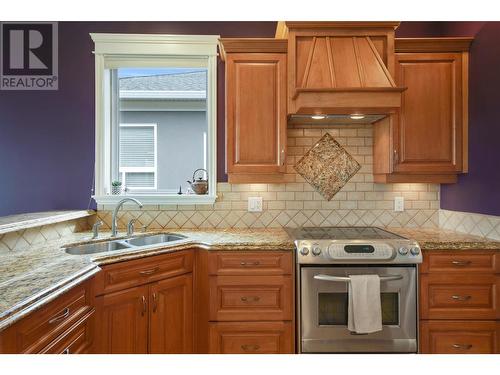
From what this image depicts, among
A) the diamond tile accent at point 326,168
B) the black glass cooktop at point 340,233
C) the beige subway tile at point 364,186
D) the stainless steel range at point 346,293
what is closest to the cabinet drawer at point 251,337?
the stainless steel range at point 346,293

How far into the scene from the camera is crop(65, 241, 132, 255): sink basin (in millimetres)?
2266

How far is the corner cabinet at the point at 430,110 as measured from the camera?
8.41 ft

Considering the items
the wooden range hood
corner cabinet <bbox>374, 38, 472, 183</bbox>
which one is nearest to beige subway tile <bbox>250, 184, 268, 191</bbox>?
the wooden range hood

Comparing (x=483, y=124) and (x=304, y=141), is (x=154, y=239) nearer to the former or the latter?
(x=304, y=141)

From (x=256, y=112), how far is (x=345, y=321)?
161 cm

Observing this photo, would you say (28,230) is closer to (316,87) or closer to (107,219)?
(107,219)

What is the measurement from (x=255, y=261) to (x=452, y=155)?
5.68 ft

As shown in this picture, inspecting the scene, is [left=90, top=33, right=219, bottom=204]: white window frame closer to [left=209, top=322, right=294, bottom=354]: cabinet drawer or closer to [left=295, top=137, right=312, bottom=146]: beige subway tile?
[left=295, top=137, right=312, bottom=146]: beige subway tile

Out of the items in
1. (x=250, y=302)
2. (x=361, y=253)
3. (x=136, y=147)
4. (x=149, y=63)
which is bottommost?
(x=250, y=302)

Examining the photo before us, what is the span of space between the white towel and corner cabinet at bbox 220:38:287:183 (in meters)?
0.99

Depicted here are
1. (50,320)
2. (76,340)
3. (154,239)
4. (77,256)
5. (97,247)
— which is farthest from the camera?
(154,239)

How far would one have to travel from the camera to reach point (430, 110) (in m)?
2.58

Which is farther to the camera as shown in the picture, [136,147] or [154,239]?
[136,147]

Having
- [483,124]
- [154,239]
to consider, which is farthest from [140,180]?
[483,124]
